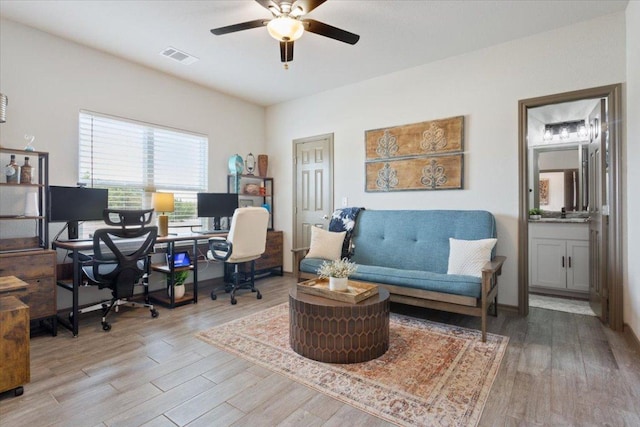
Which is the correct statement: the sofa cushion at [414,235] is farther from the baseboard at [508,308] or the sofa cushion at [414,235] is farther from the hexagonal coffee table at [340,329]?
the hexagonal coffee table at [340,329]

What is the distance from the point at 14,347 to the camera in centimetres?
189

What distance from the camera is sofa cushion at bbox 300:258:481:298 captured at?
2.70 metres

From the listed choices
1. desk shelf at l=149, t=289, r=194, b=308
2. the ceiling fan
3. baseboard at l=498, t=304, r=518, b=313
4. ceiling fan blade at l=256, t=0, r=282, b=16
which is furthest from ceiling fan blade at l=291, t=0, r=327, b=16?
baseboard at l=498, t=304, r=518, b=313

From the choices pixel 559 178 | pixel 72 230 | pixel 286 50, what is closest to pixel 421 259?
pixel 286 50

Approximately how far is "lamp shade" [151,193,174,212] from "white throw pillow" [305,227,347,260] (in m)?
1.76

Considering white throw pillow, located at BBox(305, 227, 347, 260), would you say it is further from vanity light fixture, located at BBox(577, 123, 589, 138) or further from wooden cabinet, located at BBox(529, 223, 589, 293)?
vanity light fixture, located at BBox(577, 123, 589, 138)

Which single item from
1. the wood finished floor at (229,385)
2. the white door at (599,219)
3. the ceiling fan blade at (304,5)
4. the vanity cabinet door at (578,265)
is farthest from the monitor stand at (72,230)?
the vanity cabinet door at (578,265)

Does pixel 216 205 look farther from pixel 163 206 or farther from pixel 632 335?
pixel 632 335

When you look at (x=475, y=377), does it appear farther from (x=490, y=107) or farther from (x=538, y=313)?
(x=490, y=107)

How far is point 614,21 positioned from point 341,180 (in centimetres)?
317

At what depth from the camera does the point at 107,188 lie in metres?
3.66

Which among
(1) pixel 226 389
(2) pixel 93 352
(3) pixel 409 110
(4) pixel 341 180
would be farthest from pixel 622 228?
(2) pixel 93 352

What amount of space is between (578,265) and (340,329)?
3445 mm

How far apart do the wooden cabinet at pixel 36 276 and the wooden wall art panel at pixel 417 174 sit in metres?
3.44
